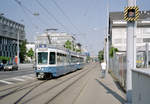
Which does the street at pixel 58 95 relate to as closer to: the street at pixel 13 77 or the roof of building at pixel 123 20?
the street at pixel 13 77

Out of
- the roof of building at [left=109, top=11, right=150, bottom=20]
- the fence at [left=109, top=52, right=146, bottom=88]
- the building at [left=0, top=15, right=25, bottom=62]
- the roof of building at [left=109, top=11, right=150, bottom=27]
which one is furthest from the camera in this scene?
the building at [left=0, top=15, right=25, bottom=62]

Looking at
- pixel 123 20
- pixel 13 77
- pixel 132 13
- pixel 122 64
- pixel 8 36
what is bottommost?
pixel 13 77

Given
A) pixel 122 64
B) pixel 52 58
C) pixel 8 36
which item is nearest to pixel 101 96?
pixel 122 64

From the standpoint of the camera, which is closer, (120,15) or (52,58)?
(52,58)

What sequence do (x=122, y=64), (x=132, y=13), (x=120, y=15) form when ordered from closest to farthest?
1. (x=132, y=13)
2. (x=122, y=64)
3. (x=120, y=15)

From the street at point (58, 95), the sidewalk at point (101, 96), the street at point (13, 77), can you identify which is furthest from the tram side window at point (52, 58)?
the sidewalk at point (101, 96)

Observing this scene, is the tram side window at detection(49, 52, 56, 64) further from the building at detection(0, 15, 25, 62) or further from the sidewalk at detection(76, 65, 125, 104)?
the building at detection(0, 15, 25, 62)

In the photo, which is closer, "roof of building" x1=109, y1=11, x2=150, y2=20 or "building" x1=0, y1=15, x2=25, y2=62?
"roof of building" x1=109, y1=11, x2=150, y2=20

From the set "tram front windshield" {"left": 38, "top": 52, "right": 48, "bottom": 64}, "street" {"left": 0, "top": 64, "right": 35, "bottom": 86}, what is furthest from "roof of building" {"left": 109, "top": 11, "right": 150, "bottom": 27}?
"tram front windshield" {"left": 38, "top": 52, "right": 48, "bottom": 64}

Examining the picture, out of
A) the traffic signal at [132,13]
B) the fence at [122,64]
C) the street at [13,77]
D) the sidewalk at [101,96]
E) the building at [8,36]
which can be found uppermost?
the building at [8,36]

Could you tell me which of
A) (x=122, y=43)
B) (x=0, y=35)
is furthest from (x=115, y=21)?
(x=0, y=35)

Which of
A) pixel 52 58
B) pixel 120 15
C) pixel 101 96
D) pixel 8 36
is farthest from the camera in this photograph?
pixel 8 36

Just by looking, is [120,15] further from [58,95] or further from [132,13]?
[132,13]

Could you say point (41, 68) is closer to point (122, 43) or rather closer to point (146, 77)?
point (146, 77)
